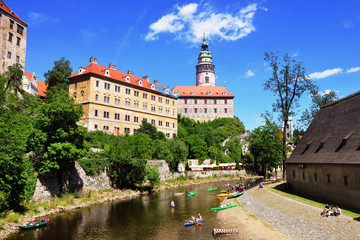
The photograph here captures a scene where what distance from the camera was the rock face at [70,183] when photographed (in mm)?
30331

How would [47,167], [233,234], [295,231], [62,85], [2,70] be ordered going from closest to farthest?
[295,231], [233,234], [47,167], [2,70], [62,85]

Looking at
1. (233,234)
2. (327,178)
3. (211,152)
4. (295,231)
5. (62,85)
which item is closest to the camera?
(295,231)

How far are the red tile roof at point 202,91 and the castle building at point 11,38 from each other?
53.9 metres

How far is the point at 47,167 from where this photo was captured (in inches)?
1180

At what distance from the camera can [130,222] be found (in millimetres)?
26375

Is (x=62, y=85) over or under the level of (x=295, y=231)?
over

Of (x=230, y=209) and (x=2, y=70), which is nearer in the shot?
(x=230, y=209)

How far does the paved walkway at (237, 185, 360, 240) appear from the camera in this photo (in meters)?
17.8

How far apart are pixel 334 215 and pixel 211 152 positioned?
170 feet

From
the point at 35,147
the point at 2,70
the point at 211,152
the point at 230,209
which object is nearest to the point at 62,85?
the point at 2,70

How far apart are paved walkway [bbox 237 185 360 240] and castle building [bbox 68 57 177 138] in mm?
38581

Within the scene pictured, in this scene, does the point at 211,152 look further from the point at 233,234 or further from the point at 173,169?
the point at 233,234

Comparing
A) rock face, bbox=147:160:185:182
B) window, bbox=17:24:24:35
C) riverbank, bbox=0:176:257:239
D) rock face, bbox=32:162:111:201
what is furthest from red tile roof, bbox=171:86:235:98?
rock face, bbox=32:162:111:201

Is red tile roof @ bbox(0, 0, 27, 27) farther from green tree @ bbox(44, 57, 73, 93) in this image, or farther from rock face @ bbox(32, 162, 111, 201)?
rock face @ bbox(32, 162, 111, 201)
